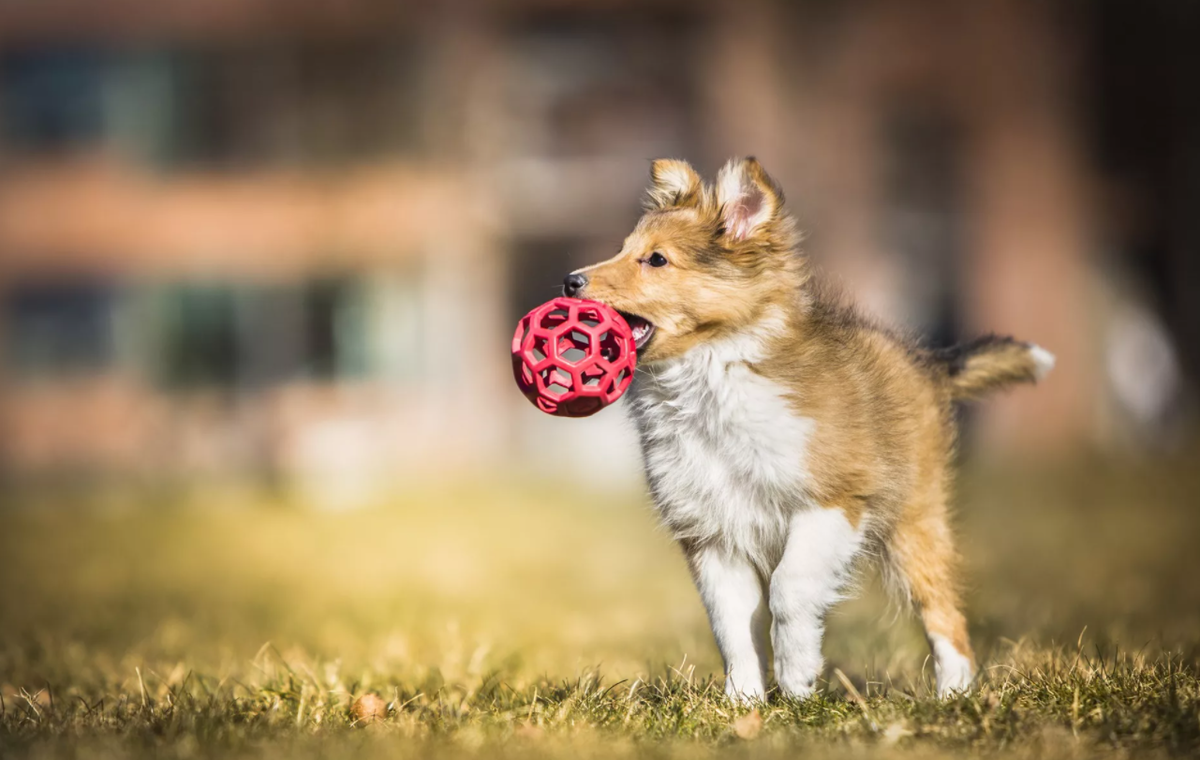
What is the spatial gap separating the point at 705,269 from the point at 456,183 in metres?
15.8

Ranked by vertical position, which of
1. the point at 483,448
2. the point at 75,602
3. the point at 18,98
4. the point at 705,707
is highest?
the point at 18,98

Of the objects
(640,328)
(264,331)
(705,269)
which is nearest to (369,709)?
(640,328)

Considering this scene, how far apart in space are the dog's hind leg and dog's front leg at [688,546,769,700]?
0.59 metres

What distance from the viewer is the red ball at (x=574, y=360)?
4.30m

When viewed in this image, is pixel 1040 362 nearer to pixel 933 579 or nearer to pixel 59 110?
pixel 933 579

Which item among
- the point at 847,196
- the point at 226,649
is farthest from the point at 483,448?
the point at 226,649

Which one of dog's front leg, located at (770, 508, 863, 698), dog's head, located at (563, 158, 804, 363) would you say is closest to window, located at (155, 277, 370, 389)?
dog's head, located at (563, 158, 804, 363)

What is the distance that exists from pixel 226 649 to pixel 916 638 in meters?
3.10

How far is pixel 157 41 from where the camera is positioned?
2058cm

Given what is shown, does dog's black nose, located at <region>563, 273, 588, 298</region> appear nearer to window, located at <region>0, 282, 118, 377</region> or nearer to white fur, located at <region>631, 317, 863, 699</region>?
white fur, located at <region>631, 317, 863, 699</region>

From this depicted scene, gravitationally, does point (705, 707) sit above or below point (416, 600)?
above

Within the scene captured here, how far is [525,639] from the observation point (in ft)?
20.7

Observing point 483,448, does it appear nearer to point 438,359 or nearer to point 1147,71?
point 438,359

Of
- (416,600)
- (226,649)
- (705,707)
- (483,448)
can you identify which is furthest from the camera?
(483,448)
